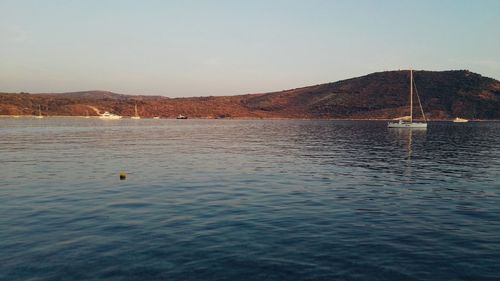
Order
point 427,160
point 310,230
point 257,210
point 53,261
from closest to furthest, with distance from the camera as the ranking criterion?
point 53,261
point 310,230
point 257,210
point 427,160

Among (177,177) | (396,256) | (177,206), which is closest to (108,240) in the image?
(177,206)

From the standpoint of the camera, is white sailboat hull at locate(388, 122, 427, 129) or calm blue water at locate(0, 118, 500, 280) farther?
white sailboat hull at locate(388, 122, 427, 129)

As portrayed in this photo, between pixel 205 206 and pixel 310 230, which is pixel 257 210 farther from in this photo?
pixel 310 230

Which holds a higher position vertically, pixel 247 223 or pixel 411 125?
pixel 411 125

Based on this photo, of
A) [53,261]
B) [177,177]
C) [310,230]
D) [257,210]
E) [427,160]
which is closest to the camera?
[53,261]

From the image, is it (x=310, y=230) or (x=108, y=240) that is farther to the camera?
(x=310, y=230)

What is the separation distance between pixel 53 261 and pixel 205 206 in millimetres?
9676

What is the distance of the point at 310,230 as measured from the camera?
18016 mm

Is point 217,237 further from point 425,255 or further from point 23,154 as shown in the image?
point 23,154

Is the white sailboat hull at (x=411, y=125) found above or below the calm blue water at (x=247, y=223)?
above

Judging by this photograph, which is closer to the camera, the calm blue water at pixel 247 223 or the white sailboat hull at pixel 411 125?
the calm blue water at pixel 247 223

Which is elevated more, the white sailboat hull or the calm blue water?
the white sailboat hull

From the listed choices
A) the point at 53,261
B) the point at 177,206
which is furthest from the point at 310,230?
the point at 53,261

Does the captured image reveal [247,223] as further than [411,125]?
No
